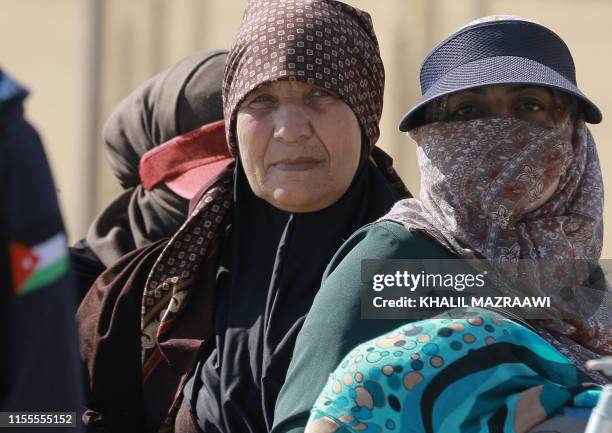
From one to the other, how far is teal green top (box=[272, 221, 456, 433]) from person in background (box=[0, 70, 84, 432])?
787 millimetres

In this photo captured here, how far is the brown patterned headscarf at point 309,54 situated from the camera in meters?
2.80

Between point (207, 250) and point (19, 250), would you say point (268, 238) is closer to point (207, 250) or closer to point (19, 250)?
point (207, 250)

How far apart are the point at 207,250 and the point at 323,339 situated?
A: 28.3 inches

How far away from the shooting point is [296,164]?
279cm

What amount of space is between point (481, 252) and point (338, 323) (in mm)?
324

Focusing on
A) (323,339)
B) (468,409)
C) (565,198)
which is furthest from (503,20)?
(468,409)

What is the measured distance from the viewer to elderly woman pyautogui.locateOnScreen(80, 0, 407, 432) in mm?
2732

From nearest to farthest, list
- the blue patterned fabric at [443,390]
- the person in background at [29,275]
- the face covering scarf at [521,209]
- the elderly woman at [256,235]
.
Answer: the person in background at [29,275] → the blue patterned fabric at [443,390] → the face covering scarf at [521,209] → the elderly woman at [256,235]

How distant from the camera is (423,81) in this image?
2688 millimetres

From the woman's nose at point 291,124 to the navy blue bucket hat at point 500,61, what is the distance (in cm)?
26

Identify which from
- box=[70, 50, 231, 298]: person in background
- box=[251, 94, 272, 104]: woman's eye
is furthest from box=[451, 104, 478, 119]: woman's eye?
box=[70, 50, 231, 298]: person in background

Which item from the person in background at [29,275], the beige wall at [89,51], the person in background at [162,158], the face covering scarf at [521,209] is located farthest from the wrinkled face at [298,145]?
the beige wall at [89,51]

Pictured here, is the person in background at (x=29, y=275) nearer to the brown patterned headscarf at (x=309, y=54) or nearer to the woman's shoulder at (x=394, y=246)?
the woman's shoulder at (x=394, y=246)

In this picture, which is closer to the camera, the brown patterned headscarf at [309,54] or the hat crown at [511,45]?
the hat crown at [511,45]
